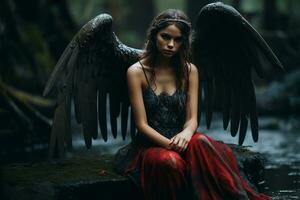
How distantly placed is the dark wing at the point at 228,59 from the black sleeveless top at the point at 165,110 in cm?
82

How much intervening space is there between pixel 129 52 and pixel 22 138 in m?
5.44

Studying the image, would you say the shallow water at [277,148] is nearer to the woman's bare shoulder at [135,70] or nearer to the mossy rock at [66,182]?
the mossy rock at [66,182]

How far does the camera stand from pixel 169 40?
18.7 feet

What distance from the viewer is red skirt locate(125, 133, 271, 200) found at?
17.7ft

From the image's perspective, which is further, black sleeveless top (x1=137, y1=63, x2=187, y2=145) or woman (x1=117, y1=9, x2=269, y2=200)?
black sleeveless top (x1=137, y1=63, x2=187, y2=145)

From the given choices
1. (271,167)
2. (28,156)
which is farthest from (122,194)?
(28,156)

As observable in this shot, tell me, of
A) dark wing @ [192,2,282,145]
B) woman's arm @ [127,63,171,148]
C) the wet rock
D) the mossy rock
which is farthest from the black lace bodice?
the wet rock

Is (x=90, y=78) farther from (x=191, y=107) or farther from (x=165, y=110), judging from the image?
(x=191, y=107)

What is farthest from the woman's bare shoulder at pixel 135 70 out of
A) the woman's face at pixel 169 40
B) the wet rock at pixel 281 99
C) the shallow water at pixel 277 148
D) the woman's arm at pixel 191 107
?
the wet rock at pixel 281 99

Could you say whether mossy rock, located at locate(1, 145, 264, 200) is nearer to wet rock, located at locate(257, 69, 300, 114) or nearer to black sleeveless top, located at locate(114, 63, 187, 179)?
black sleeveless top, located at locate(114, 63, 187, 179)

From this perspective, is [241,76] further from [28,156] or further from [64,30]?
[64,30]

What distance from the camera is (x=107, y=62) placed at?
6.54 meters

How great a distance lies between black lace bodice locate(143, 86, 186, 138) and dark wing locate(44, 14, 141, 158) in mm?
645

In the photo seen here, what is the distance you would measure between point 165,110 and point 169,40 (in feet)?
1.99
